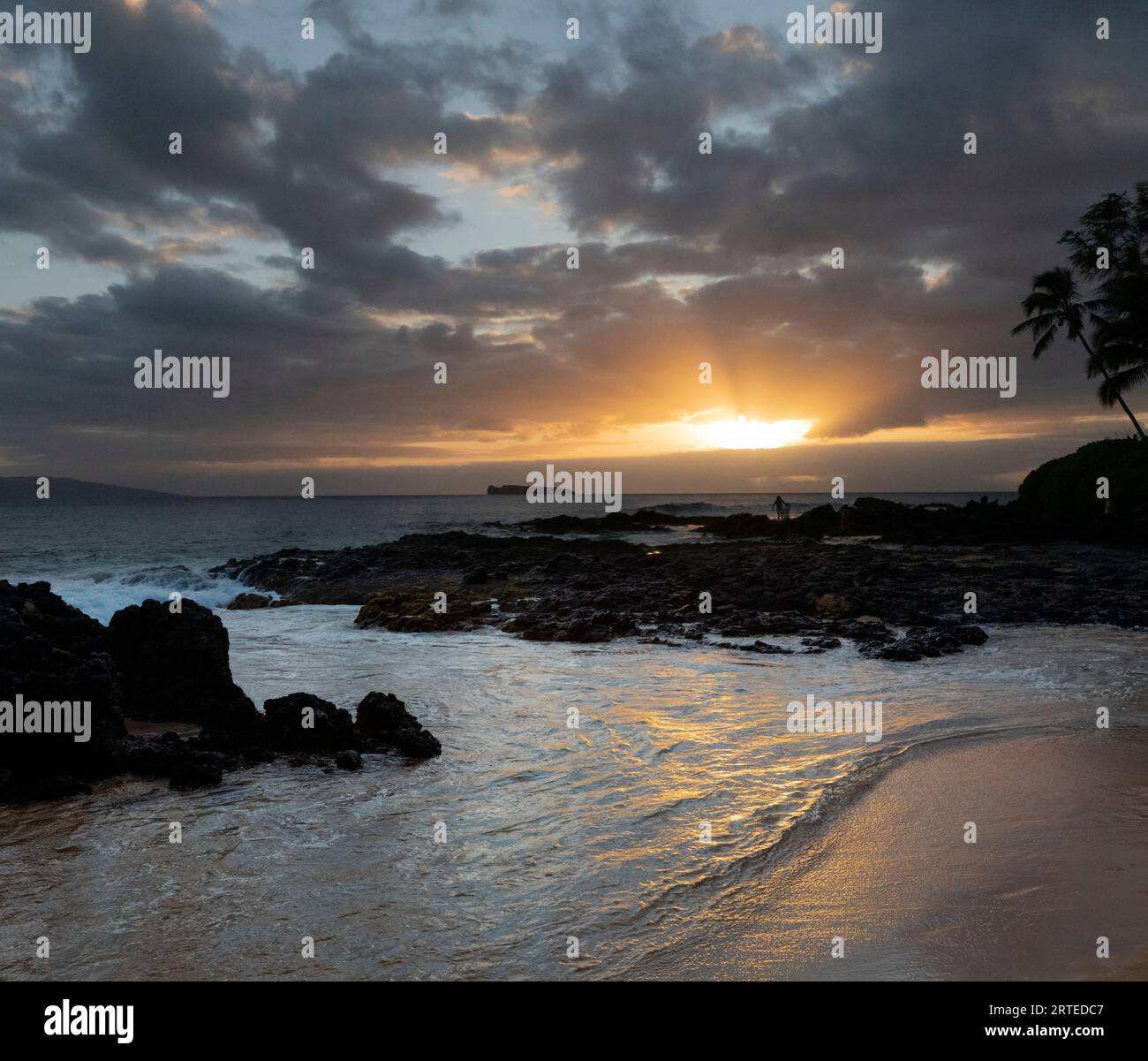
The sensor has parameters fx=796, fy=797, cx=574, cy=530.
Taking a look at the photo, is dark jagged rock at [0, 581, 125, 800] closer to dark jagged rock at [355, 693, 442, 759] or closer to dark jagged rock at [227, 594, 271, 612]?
dark jagged rock at [355, 693, 442, 759]

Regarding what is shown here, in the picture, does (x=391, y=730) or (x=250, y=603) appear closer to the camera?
(x=391, y=730)

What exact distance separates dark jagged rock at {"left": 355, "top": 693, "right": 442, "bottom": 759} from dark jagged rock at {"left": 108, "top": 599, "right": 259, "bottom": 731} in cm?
216

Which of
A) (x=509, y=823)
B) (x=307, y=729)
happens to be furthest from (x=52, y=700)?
(x=509, y=823)

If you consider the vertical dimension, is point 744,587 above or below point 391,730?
above

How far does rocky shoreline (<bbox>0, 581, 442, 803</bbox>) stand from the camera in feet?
23.6

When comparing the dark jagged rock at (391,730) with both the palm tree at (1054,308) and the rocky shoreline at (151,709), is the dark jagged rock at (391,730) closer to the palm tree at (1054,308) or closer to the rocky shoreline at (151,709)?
the rocky shoreline at (151,709)

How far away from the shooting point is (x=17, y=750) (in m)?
7.11

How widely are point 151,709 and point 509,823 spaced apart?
5943 millimetres

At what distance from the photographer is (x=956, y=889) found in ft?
15.6

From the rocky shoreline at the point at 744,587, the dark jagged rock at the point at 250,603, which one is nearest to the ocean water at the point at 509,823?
the rocky shoreline at the point at 744,587

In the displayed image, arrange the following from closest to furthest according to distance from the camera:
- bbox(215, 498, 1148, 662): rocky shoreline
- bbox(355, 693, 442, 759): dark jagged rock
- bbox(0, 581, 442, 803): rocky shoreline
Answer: bbox(0, 581, 442, 803): rocky shoreline < bbox(355, 693, 442, 759): dark jagged rock < bbox(215, 498, 1148, 662): rocky shoreline

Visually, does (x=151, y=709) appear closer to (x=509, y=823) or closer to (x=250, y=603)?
(x=509, y=823)

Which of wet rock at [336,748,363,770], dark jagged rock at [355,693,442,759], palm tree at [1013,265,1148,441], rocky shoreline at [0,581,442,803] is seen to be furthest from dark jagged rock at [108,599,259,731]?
palm tree at [1013,265,1148,441]
